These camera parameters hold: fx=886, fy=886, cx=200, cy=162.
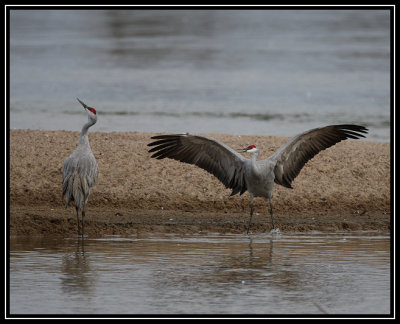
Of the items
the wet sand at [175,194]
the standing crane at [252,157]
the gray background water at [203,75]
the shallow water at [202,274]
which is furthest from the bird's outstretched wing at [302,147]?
the gray background water at [203,75]

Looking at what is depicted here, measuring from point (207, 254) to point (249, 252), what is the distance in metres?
0.50

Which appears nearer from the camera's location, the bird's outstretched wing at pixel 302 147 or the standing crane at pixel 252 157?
the bird's outstretched wing at pixel 302 147

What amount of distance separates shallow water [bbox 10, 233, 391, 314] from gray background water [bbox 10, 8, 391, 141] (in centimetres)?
656

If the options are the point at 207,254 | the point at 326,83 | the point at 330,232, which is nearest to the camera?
the point at 207,254

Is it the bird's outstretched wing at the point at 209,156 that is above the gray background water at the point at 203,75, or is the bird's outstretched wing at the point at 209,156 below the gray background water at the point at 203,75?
below

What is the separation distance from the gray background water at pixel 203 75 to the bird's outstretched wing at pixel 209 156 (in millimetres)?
4696

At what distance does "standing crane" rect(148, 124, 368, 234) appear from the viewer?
1118 cm

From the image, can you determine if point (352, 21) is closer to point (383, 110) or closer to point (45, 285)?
point (383, 110)

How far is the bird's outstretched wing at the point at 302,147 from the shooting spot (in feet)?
36.3

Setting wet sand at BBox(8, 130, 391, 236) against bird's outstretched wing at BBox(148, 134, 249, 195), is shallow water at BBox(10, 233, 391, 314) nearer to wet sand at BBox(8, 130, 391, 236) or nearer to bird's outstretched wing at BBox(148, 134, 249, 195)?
wet sand at BBox(8, 130, 391, 236)

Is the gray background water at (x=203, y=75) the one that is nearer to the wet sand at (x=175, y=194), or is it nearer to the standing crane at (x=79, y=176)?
the wet sand at (x=175, y=194)

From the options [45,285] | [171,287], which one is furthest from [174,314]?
[45,285]

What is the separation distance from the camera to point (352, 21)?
3781 cm

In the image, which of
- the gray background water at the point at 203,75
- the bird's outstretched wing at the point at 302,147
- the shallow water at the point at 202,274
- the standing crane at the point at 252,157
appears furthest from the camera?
the gray background water at the point at 203,75
